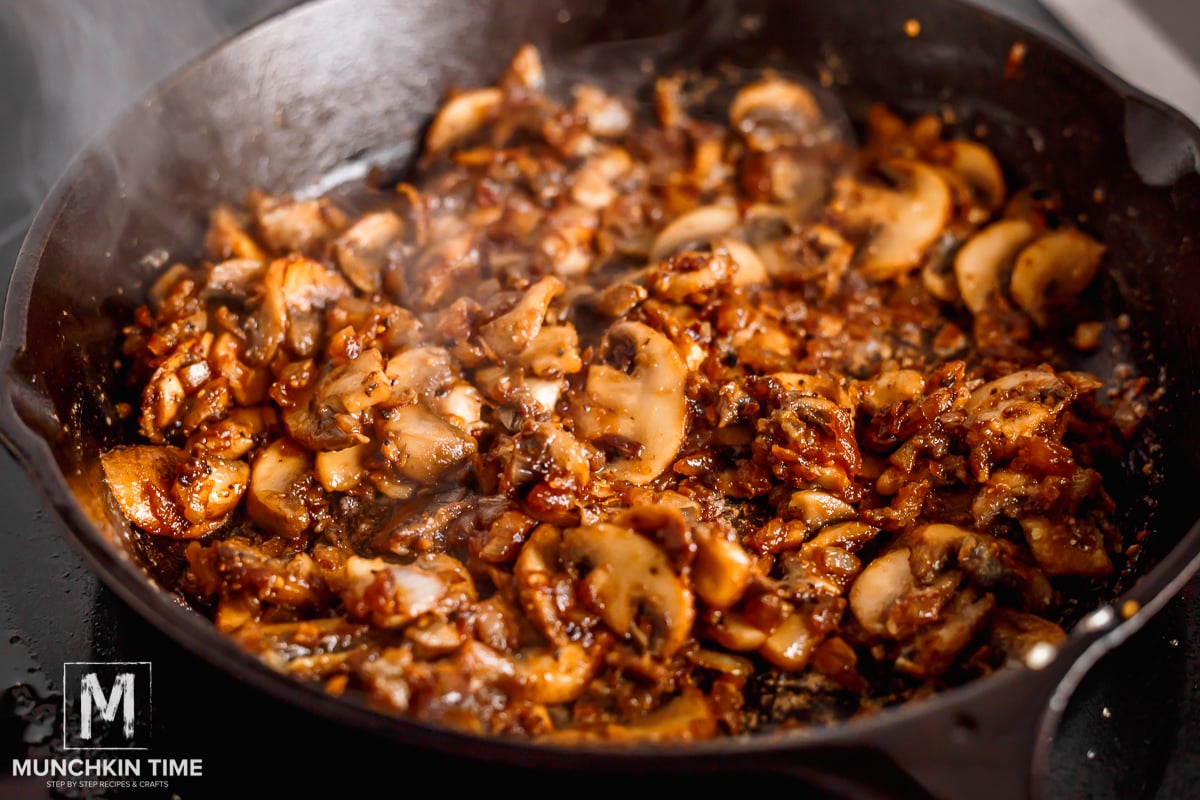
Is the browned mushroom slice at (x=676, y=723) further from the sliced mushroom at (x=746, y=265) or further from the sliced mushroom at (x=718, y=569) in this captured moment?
the sliced mushroom at (x=746, y=265)

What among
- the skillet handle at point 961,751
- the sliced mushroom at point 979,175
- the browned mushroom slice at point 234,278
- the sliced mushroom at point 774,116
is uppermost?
the sliced mushroom at point 774,116

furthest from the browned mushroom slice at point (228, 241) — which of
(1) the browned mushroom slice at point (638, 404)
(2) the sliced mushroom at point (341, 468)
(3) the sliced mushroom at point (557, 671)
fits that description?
(3) the sliced mushroom at point (557, 671)

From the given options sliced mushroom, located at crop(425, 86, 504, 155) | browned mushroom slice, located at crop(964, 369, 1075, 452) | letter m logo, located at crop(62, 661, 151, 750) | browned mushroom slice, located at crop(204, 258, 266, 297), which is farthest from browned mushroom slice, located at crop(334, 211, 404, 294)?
browned mushroom slice, located at crop(964, 369, 1075, 452)

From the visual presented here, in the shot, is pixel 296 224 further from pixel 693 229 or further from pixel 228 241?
pixel 693 229

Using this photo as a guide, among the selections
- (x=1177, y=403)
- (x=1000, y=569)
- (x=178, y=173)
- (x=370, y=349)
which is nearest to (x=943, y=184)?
(x=1177, y=403)

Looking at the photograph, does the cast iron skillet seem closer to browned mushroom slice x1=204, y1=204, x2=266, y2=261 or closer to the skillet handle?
the skillet handle

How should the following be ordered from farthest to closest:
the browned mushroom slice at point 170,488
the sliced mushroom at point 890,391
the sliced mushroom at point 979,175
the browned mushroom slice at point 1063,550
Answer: the sliced mushroom at point 979,175
the sliced mushroom at point 890,391
the browned mushroom slice at point 170,488
the browned mushroom slice at point 1063,550
